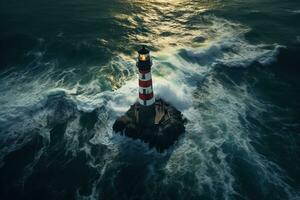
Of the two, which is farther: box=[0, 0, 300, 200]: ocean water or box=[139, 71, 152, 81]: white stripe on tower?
box=[139, 71, 152, 81]: white stripe on tower

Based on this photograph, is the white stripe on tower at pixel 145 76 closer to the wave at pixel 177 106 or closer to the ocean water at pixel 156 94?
the ocean water at pixel 156 94

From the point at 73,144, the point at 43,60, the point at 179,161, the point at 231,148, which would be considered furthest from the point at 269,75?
the point at 43,60

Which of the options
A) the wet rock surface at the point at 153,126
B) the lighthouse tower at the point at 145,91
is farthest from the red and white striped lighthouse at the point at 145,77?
the wet rock surface at the point at 153,126

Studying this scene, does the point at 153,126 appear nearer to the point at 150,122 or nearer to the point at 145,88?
the point at 150,122

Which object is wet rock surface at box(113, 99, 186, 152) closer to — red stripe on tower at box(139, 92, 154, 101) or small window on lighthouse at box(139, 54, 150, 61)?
red stripe on tower at box(139, 92, 154, 101)

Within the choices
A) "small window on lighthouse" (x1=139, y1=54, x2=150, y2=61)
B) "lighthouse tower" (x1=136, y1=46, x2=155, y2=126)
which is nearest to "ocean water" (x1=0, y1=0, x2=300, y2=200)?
"lighthouse tower" (x1=136, y1=46, x2=155, y2=126)

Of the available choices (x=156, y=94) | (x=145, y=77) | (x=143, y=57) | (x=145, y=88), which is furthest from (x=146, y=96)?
(x=156, y=94)

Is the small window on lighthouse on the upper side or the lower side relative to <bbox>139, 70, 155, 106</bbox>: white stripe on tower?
upper
